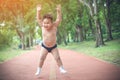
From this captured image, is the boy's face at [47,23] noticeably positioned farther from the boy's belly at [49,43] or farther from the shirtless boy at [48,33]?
the boy's belly at [49,43]

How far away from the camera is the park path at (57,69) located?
8.73ft

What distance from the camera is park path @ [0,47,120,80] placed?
2662 mm

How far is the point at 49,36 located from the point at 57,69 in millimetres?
394

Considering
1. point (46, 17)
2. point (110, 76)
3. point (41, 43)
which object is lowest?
point (110, 76)

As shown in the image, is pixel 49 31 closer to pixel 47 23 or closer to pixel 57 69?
pixel 47 23

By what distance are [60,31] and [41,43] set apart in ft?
1.36

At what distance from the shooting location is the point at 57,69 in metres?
3.06

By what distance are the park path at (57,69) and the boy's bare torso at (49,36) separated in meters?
0.24

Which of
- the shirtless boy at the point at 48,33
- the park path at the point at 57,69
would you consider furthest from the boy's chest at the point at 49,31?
the park path at the point at 57,69

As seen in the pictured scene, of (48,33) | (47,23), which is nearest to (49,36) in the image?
(48,33)

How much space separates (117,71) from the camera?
2715 millimetres

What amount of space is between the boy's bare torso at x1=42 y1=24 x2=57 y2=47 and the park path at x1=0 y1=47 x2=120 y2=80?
241 millimetres

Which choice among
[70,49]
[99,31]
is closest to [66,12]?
[70,49]

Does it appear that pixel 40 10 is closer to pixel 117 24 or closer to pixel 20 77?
pixel 20 77
